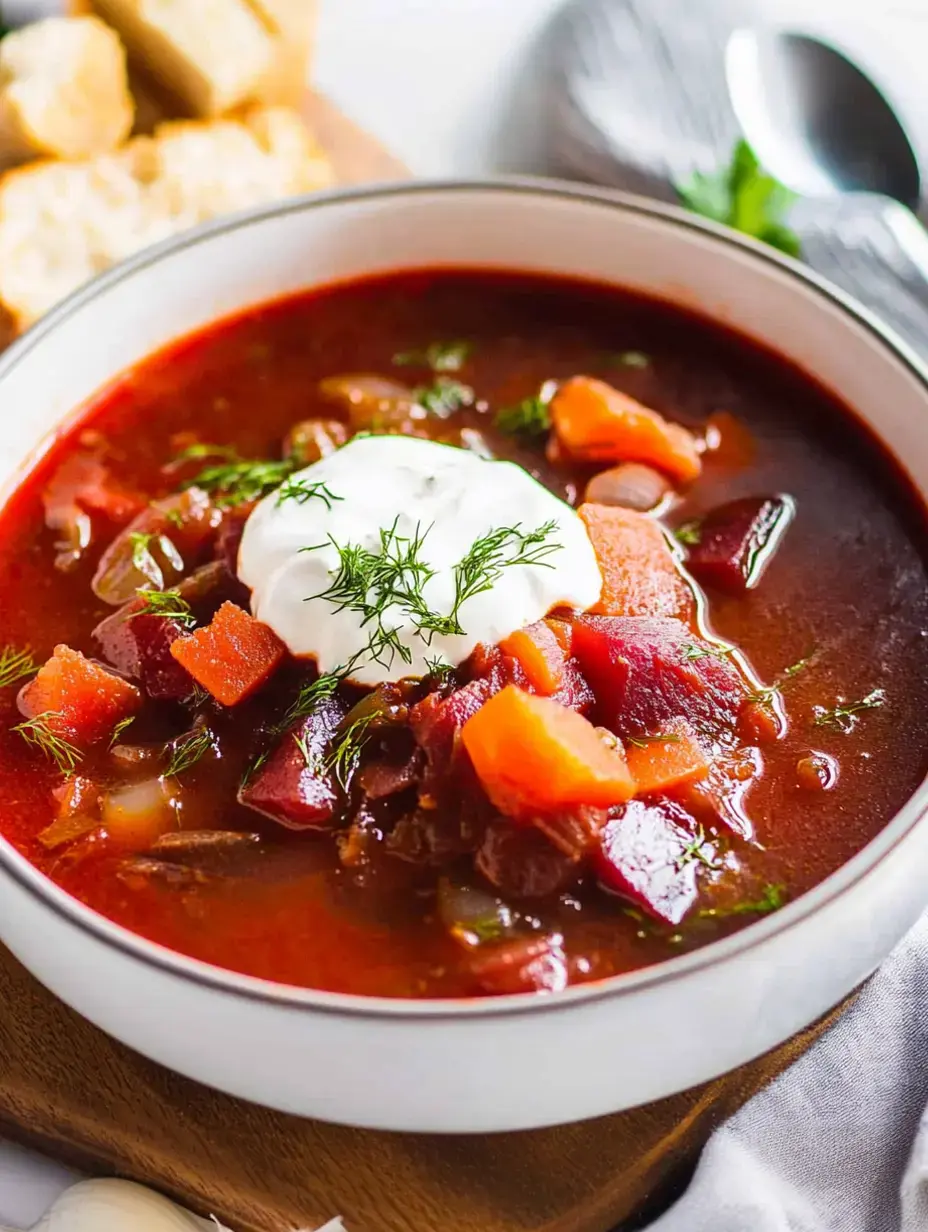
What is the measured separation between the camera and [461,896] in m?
2.37

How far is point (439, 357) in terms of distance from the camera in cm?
346

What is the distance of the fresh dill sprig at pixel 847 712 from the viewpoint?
267 cm

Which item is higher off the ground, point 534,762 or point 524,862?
point 534,762

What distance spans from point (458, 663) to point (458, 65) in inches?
112

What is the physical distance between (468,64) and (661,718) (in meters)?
2.95

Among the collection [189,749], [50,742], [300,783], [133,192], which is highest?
[133,192]

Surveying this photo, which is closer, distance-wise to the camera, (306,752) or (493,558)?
(306,752)

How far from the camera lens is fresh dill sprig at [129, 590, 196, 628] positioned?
2.76 m

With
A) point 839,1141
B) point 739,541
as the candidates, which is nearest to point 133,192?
point 739,541

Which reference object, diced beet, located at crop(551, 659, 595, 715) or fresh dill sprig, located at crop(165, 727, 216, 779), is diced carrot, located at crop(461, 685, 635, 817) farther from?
fresh dill sprig, located at crop(165, 727, 216, 779)

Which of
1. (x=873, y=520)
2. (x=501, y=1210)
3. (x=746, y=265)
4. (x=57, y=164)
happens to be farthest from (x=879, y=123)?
(x=501, y=1210)

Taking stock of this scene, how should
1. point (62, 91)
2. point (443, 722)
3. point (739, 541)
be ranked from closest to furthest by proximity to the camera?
point (443, 722) → point (739, 541) → point (62, 91)

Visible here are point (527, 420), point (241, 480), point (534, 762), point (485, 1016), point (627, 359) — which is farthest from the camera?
point (627, 359)

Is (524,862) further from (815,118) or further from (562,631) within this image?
(815,118)
